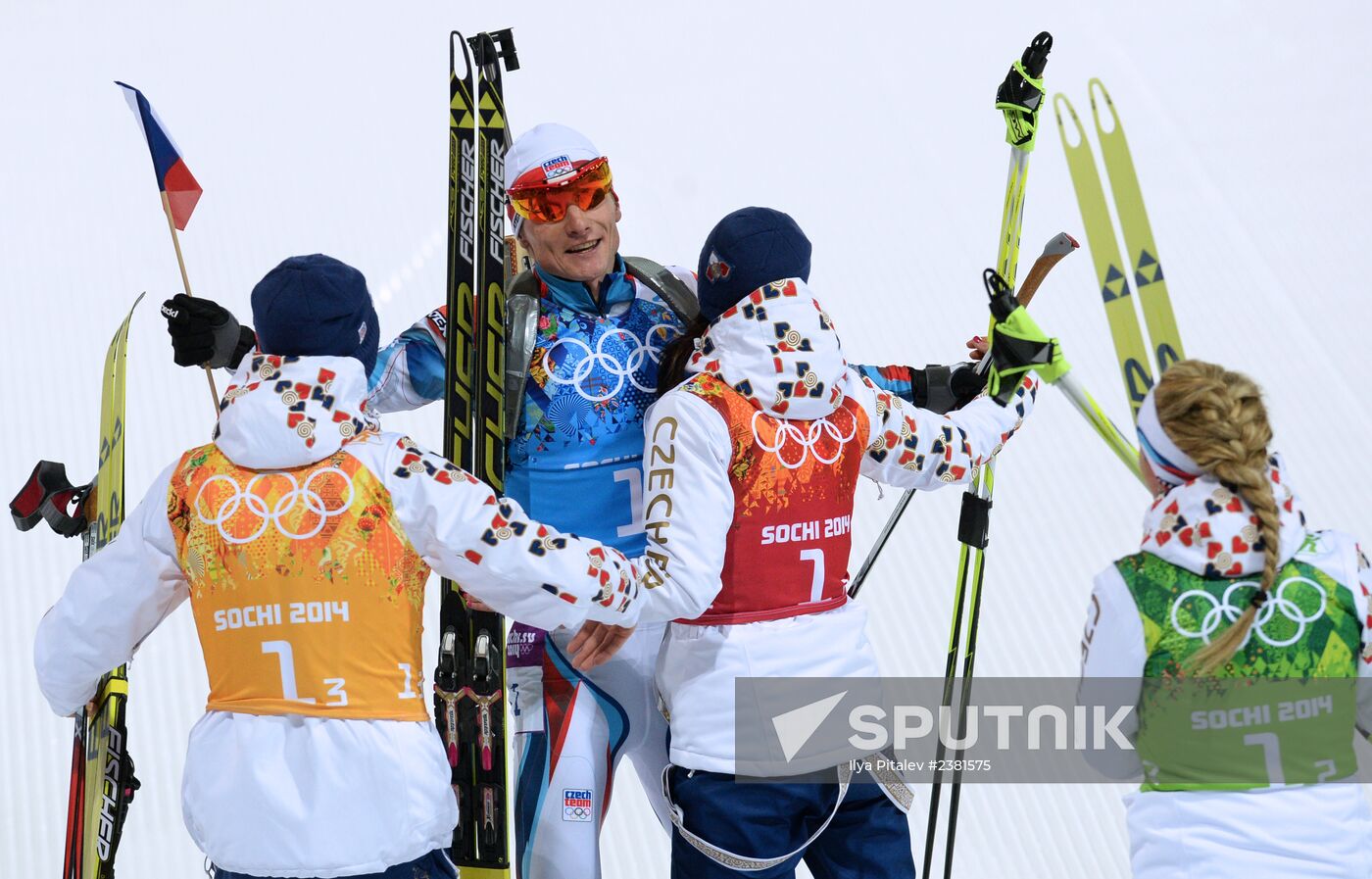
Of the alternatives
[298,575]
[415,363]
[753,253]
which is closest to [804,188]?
[415,363]

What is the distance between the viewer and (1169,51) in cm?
661

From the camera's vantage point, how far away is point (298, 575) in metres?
2.05

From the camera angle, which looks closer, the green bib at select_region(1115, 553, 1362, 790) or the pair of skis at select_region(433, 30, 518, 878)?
the green bib at select_region(1115, 553, 1362, 790)

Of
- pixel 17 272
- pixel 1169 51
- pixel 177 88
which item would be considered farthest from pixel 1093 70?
pixel 17 272

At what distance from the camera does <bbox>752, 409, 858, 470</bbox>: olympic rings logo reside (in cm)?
231

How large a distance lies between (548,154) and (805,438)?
0.71 metres

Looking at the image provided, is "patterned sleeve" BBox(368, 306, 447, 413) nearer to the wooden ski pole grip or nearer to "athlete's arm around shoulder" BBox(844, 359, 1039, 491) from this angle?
"athlete's arm around shoulder" BBox(844, 359, 1039, 491)

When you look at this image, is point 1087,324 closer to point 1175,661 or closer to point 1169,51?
point 1169,51

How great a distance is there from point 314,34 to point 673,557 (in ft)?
16.4

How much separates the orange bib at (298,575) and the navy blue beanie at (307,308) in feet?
0.51

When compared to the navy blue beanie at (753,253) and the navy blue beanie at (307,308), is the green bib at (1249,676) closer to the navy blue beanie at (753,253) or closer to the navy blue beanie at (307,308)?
the navy blue beanie at (753,253)

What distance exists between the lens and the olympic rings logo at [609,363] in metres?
2.63

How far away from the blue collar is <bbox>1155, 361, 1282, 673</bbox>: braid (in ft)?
3.34

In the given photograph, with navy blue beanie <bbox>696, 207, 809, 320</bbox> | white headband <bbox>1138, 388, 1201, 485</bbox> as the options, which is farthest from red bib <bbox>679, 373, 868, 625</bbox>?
white headband <bbox>1138, 388, 1201, 485</bbox>
